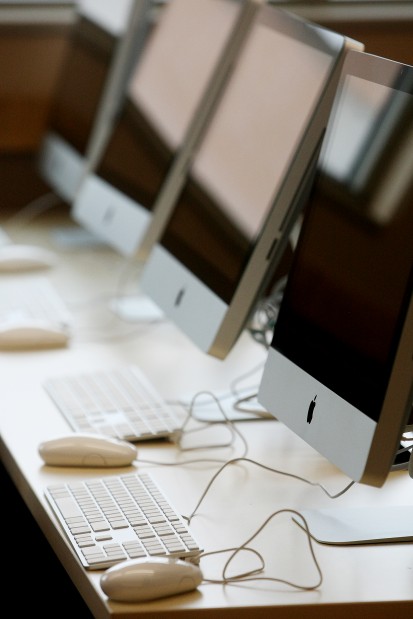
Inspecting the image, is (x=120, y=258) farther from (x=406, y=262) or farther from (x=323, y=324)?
(x=406, y=262)

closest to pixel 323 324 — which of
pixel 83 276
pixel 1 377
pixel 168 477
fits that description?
pixel 168 477

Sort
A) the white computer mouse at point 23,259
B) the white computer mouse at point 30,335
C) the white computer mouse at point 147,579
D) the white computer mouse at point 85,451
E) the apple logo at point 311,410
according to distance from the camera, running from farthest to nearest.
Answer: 1. the white computer mouse at point 23,259
2. the white computer mouse at point 30,335
3. the white computer mouse at point 85,451
4. the apple logo at point 311,410
5. the white computer mouse at point 147,579

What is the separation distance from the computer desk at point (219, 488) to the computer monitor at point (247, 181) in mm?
149

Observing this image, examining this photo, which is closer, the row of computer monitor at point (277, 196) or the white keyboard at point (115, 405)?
the row of computer monitor at point (277, 196)

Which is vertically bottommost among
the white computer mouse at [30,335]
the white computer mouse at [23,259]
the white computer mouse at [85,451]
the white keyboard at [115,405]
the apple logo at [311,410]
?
the white computer mouse at [23,259]

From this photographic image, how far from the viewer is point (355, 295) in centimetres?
142

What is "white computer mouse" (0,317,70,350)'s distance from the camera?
2.03 m

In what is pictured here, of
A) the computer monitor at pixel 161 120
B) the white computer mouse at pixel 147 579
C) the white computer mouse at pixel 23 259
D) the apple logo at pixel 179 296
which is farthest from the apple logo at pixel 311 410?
the white computer mouse at pixel 23 259

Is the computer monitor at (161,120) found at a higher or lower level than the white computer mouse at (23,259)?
higher

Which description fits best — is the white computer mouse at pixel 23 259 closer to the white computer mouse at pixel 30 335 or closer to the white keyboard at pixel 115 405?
the white computer mouse at pixel 30 335

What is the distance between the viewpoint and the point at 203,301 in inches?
71.7

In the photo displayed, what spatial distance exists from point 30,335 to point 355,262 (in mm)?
814

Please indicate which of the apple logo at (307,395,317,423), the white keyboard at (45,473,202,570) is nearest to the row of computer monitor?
the apple logo at (307,395,317,423)

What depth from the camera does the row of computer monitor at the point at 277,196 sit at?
4.46ft
